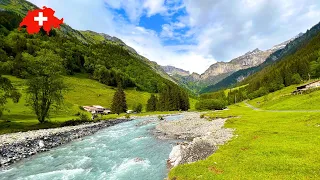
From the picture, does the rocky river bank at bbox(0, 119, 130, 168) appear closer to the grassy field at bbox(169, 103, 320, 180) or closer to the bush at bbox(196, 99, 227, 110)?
the grassy field at bbox(169, 103, 320, 180)

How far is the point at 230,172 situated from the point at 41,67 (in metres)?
62.3

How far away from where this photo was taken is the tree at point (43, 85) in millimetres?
63809

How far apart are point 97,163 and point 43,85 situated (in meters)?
41.8

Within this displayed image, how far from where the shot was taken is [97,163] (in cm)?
3161

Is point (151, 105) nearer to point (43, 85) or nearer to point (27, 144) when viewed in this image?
point (43, 85)

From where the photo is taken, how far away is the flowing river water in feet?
85.4

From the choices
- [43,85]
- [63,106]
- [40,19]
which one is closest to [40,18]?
[40,19]

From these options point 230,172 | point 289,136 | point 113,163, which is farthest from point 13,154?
point 289,136

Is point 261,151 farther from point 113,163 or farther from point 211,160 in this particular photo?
point 113,163

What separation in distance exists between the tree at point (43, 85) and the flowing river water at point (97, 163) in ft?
89.2

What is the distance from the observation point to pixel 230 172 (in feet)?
64.2

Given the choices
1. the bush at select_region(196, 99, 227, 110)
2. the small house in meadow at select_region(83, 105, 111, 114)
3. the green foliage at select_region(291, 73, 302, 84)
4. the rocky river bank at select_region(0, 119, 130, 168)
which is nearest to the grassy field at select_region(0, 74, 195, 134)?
the small house in meadow at select_region(83, 105, 111, 114)

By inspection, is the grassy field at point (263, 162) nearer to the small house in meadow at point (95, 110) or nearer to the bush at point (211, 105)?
the small house in meadow at point (95, 110)

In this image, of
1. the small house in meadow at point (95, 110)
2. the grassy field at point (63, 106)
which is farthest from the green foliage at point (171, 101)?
the small house in meadow at point (95, 110)
